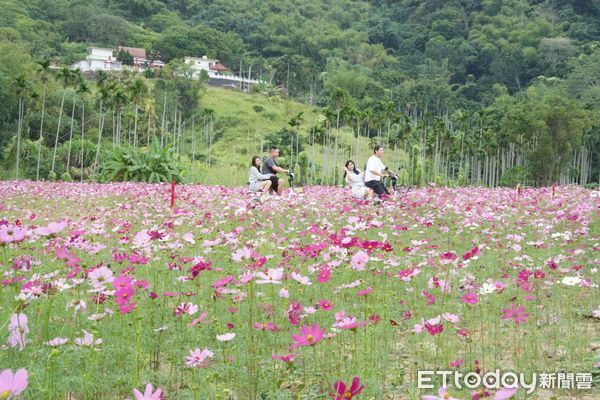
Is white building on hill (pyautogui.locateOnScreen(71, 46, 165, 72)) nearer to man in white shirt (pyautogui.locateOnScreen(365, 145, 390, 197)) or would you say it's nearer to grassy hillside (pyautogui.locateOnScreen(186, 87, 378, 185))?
grassy hillside (pyautogui.locateOnScreen(186, 87, 378, 185))

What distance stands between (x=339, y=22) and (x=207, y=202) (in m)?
118

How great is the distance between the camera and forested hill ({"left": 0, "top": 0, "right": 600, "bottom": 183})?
75.6 meters

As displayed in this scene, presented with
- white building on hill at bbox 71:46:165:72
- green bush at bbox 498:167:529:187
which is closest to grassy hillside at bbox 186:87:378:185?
white building on hill at bbox 71:46:165:72

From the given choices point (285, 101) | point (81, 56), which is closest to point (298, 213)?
point (285, 101)

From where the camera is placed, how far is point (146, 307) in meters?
3.96

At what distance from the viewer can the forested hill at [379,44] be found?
75.6m

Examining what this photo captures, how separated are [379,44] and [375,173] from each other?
103017 mm

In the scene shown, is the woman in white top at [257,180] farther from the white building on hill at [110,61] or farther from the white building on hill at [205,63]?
the white building on hill at [205,63]

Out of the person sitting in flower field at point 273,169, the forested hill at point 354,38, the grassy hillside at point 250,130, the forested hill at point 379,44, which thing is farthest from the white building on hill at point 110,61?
the person sitting in flower field at point 273,169

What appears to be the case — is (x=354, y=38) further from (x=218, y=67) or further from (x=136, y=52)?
(x=136, y=52)

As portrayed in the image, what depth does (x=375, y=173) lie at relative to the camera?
33.1 feet

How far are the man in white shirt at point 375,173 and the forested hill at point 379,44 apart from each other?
43265mm

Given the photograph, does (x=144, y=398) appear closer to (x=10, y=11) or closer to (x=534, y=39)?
(x=10, y=11)

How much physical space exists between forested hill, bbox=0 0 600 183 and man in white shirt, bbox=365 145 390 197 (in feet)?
142
